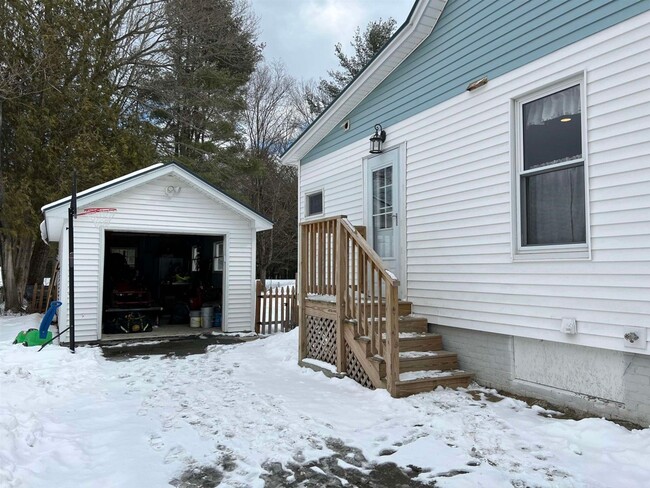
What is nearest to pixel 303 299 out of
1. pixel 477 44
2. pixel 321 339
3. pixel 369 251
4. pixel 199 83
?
pixel 321 339

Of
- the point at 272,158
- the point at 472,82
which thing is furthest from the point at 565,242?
the point at 272,158

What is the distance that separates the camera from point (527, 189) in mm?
4914

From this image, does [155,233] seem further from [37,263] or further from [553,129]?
[37,263]

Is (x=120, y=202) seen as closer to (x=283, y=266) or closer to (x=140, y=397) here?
(x=140, y=397)

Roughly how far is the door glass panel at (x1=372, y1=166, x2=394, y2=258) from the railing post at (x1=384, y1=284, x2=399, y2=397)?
7.42 ft

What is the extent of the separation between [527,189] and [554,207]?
36 cm

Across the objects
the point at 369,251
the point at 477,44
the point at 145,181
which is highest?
the point at 477,44

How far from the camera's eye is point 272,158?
24.8m

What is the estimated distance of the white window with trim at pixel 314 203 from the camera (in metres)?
9.14

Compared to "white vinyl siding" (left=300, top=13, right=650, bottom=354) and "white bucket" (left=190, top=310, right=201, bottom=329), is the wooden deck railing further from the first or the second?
"white bucket" (left=190, top=310, right=201, bottom=329)

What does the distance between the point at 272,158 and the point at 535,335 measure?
841 inches

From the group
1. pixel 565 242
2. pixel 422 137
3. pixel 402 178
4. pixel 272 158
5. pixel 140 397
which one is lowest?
pixel 140 397

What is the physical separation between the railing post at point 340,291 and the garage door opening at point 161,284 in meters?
5.58

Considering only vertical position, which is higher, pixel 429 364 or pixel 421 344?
pixel 421 344
